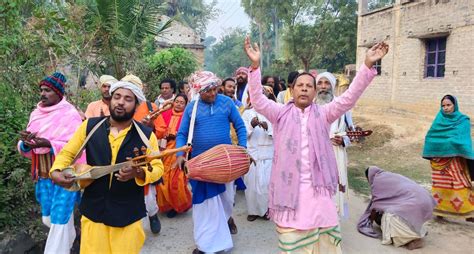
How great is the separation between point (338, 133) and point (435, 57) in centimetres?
1068

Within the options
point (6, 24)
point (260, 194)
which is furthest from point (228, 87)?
point (6, 24)

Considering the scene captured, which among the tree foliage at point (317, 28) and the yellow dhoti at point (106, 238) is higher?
the tree foliage at point (317, 28)

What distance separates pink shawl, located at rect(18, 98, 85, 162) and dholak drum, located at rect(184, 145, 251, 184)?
1.06m

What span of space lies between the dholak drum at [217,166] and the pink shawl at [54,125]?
1064 millimetres

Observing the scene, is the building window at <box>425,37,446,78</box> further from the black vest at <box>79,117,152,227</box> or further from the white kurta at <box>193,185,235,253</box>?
the black vest at <box>79,117,152,227</box>

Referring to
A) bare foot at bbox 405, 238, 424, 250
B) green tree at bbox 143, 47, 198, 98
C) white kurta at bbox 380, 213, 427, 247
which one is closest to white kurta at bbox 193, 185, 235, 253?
white kurta at bbox 380, 213, 427, 247

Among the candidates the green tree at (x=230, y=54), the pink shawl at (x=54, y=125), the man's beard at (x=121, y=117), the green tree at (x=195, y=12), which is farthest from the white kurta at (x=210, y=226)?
the green tree at (x=230, y=54)

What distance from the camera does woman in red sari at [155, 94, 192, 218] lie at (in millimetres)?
5086

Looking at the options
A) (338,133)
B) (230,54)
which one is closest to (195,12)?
(230,54)

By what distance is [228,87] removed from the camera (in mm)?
5891

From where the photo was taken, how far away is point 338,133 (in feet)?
14.5

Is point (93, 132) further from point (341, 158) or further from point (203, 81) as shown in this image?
point (341, 158)

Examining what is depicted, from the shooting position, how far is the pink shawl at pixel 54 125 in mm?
3330

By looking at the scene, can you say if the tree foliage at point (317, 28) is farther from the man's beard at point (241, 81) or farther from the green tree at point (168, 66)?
the man's beard at point (241, 81)
